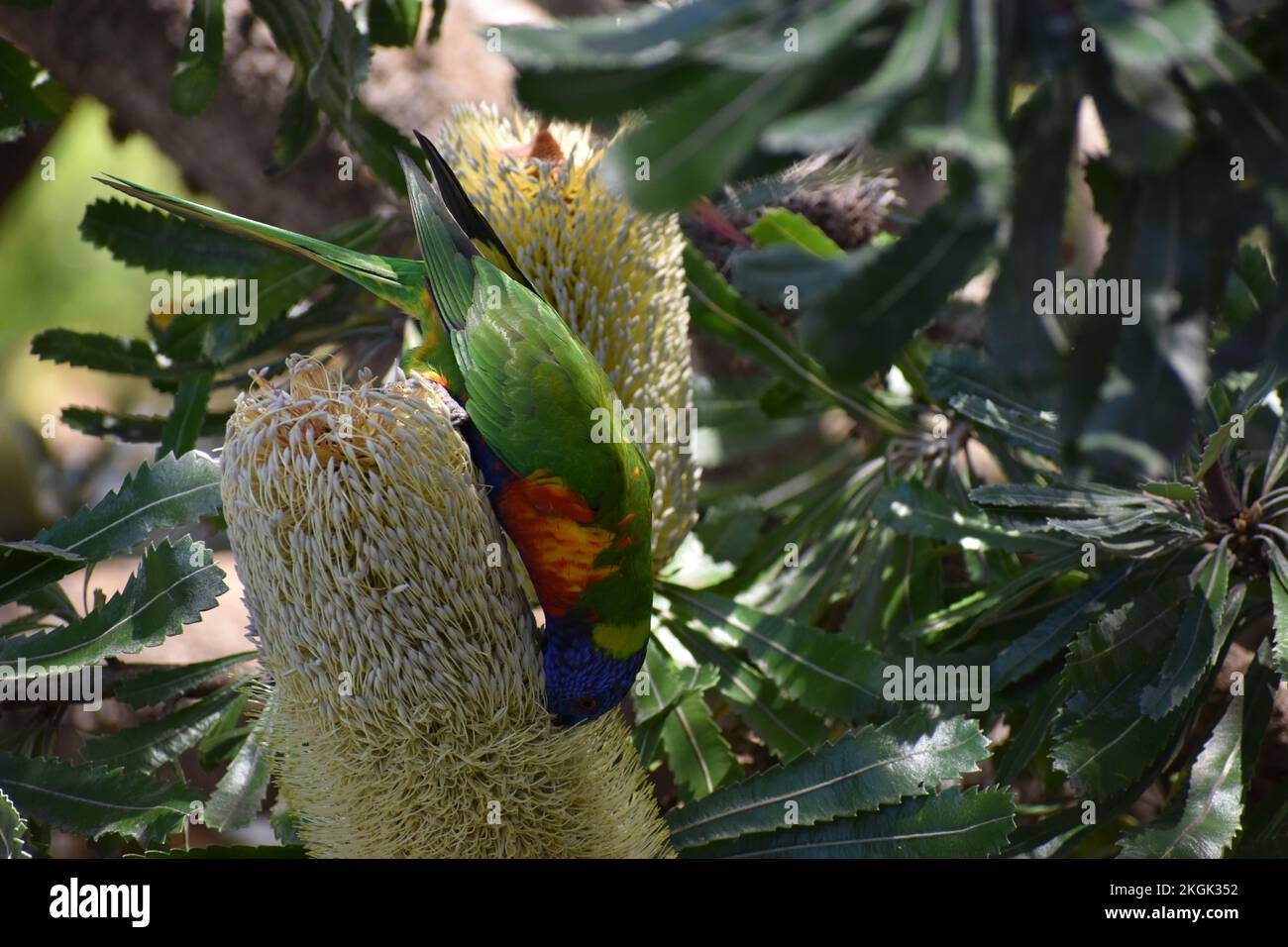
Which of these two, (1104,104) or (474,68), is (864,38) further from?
(474,68)

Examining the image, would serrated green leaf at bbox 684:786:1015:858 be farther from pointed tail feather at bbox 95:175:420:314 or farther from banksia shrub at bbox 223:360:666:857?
pointed tail feather at bbox 95:175:420:314

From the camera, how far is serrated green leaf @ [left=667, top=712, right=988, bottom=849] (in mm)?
1489

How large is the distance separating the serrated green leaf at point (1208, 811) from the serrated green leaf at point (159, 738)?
1.43 meters

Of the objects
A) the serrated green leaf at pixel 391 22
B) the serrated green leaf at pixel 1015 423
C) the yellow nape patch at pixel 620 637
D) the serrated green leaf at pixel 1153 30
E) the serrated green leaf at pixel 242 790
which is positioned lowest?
the serrated green leaf at pixel 242 790

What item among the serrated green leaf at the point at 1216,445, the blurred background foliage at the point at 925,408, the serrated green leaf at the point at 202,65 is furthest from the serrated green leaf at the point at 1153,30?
the serrated green leaf at the point at 202,65

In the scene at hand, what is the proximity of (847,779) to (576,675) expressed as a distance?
1.44ft

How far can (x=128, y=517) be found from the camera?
1562mm

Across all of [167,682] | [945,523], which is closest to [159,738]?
[167,682]

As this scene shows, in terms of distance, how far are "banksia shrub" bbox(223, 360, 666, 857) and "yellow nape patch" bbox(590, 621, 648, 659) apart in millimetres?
93

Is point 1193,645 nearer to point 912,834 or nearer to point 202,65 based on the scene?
point 912,834

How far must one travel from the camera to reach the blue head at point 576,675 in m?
1.42

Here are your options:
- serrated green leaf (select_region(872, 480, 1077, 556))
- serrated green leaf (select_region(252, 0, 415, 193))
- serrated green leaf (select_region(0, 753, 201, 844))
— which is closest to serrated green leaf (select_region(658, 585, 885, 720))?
serrated green leaf (select_region(872, 480, 1077, 556))

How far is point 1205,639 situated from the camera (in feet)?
4.84

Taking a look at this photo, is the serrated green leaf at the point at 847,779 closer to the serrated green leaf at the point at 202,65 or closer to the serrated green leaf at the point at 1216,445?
the serrated green leaf at the point at 1216,445
